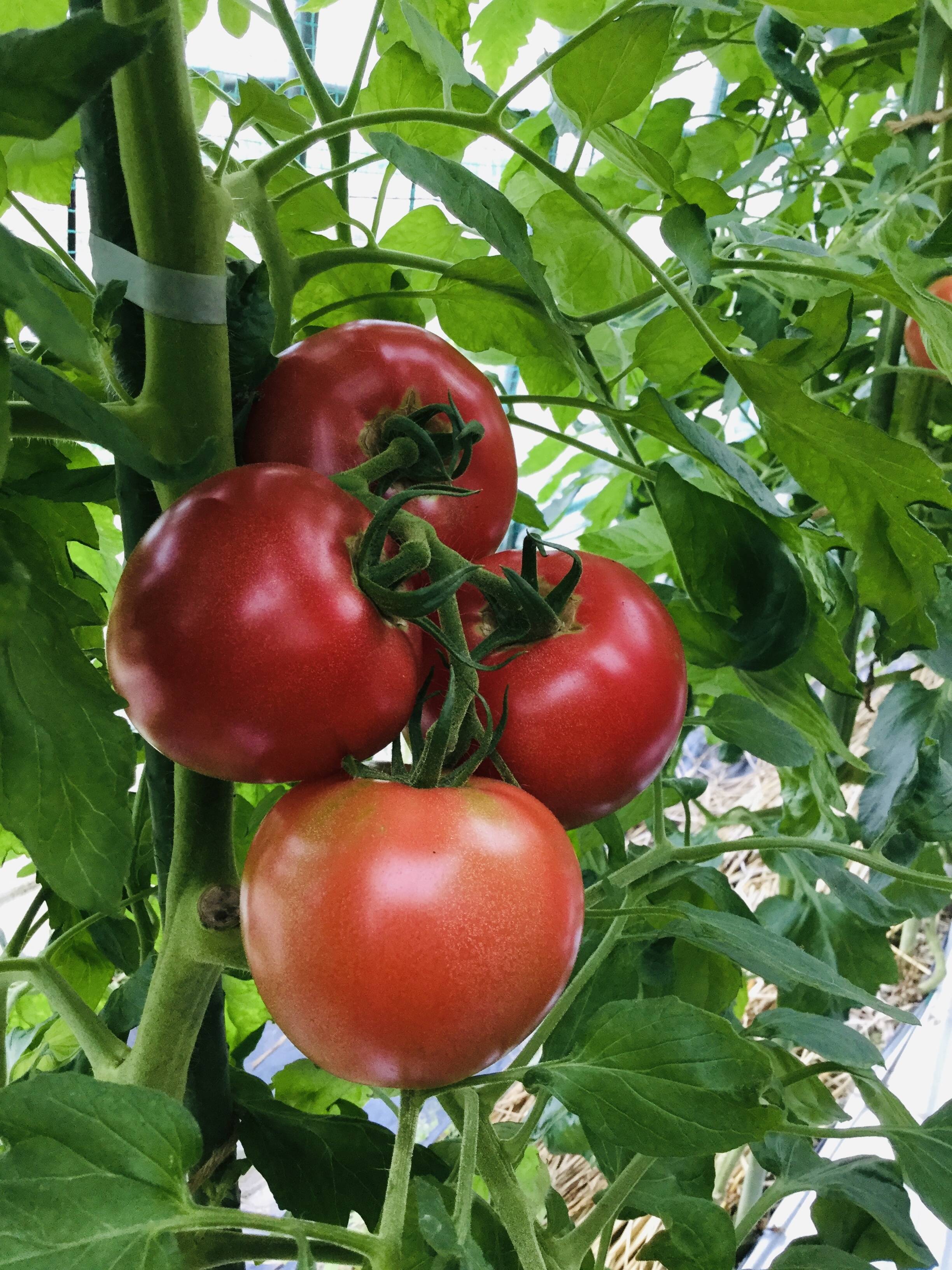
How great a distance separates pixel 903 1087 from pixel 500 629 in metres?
0.91

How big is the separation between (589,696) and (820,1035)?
22cm

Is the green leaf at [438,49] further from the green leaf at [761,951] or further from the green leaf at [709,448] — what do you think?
the green leaf at [761,951]

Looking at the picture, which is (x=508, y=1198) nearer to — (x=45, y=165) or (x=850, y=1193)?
(x=850, y=1193)

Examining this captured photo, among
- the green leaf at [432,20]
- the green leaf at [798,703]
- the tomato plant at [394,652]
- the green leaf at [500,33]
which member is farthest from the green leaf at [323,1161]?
the green leaf at [500,33]

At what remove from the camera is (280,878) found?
0.24 metres

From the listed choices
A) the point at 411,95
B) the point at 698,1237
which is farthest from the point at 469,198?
the point at 698,1237

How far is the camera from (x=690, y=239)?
0.31 metres

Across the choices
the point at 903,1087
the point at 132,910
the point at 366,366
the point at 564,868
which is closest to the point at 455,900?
the point at 564,868

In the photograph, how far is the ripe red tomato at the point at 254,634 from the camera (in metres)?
0.23

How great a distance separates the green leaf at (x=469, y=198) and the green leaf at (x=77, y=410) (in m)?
0.11

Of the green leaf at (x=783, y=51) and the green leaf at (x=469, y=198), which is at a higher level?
the green leaf at (x=783, y=51)

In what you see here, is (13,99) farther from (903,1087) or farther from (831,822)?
(903,1087)

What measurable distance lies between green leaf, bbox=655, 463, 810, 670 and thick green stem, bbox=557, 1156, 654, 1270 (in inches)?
7.6

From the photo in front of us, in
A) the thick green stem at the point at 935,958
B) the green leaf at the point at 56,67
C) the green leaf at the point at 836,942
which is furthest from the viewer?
the thick green stem at the point at 935,958
